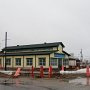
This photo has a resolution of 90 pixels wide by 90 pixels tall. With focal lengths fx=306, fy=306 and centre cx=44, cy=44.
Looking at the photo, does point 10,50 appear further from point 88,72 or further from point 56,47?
point 88,72

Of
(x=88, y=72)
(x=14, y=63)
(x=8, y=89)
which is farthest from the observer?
(x=14, y=63)

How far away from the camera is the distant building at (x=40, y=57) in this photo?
56531mm

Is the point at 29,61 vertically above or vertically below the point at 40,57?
below

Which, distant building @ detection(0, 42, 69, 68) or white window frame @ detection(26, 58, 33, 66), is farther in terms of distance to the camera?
white window frame @ detection(26, 58, 33, 66)

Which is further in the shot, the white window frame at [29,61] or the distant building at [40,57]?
the white window frame at [29,61]

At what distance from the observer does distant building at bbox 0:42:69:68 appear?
56531 mm

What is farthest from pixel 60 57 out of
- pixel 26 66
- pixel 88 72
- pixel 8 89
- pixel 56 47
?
pixel 8 89

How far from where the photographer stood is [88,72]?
102ft

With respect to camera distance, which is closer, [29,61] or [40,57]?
[40,57]

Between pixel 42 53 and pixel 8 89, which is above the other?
pixel 42 53

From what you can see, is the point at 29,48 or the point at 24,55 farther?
the point at 29,48

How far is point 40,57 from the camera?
5691 cm

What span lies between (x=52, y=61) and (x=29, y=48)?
923 centimetres

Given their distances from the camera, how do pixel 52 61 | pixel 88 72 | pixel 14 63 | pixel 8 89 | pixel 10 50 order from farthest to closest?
pixel 10 50, pixel 14 63, pixel 52 61, pixel 88 72, pixel 8 89
